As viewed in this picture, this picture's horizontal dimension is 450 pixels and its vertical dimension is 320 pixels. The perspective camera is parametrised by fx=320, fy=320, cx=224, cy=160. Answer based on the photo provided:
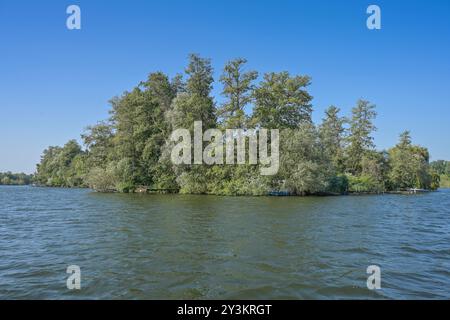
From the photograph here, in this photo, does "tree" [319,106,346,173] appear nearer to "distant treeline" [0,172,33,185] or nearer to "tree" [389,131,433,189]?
"tree" [389,131,433,189]

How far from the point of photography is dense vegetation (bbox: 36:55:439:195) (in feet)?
143

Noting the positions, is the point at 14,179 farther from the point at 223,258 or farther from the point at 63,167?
the point at 223,258

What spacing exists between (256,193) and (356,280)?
108ft

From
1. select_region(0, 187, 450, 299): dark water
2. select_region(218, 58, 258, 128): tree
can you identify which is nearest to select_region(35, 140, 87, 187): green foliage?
select_region(218, 58, 258, 128): tree

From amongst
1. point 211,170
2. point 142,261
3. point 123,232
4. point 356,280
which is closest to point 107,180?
point 211,170

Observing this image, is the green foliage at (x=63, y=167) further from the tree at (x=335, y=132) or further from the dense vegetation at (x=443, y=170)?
the dense vegetation at (x=443, y=170)

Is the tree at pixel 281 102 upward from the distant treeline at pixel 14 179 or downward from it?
upward

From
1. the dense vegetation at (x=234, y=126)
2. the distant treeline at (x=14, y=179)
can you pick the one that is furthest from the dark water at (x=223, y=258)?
the distant treeline at (x=14, y=179)

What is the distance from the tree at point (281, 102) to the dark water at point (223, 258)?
31572mm

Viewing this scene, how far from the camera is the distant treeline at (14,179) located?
5344 inches

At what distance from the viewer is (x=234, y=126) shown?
4597cm

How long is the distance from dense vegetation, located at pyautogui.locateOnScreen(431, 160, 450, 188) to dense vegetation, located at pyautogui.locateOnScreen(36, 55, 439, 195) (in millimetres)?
57413

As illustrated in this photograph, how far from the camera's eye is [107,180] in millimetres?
52625
